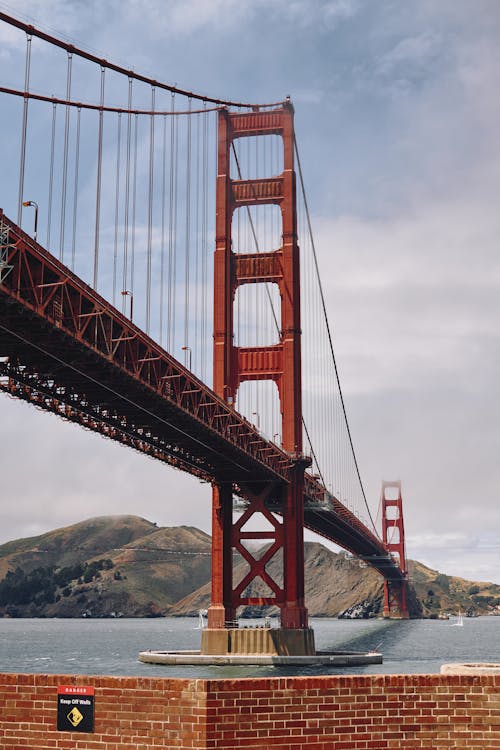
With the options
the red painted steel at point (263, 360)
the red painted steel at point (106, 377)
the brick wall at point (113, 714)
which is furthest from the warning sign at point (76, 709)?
the red painted steel at point (263, 360)

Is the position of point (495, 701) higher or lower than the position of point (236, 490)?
lower

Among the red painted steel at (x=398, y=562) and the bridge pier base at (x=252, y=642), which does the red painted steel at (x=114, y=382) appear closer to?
the bridge pier base at (x=252, y=642)

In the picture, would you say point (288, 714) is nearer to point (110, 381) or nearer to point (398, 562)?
point (110, 381)

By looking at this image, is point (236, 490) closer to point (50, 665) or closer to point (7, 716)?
point (50, 665)

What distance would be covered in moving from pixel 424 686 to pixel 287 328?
47.8 metres

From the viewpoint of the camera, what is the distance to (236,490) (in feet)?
201

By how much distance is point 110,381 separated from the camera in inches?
1500

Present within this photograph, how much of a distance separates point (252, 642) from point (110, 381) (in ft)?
Answer: 69.2

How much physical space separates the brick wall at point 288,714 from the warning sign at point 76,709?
6 cm

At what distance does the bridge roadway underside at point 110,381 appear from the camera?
98.6ft

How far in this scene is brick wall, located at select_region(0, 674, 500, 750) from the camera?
34.9 feet

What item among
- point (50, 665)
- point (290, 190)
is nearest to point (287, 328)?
point (290, 190)

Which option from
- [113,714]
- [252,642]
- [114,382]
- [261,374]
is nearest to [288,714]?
[113,714]

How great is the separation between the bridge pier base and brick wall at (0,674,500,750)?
43.3 metres
